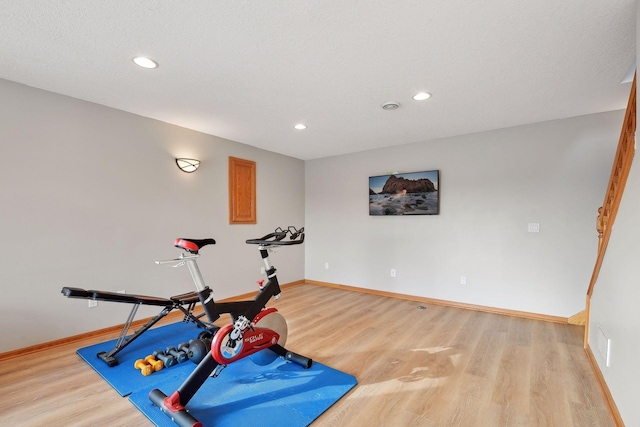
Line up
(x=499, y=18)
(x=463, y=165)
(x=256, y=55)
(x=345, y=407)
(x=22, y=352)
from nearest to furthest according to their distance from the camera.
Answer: (x=499, y=18) → (x=345, y=407) → (x=256, y=55) → (x=22, y=352) → (x=463, y=165)

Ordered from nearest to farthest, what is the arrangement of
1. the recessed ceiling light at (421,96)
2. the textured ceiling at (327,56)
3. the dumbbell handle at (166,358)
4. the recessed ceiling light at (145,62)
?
the textured ceiling at (327,56)
the recessed ceiling light at (145,62)
the dumbbell handle at (166,358)
the recessed ceiling light at (421,96)

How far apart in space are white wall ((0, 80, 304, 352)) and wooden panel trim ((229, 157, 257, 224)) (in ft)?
0.37

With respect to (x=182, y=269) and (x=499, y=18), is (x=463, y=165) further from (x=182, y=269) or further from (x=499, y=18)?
(x=182, y=269)

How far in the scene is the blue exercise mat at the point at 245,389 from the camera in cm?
184

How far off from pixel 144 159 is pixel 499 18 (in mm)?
3677

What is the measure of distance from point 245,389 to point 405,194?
3562mm

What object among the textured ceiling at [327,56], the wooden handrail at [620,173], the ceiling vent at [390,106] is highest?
the textured ceiling at [327,56]

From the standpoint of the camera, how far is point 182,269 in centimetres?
385

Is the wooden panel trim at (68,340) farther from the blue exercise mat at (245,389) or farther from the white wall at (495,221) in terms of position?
the white wall at (495,221)

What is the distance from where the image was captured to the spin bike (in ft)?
6.05

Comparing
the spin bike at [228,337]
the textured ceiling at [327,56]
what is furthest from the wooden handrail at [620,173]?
the spin bike at [228,337]

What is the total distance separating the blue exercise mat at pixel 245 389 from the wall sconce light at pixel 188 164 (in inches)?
86.0

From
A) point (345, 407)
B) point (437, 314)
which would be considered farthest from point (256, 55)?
point (437, 314)

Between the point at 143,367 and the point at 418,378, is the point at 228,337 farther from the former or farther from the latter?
the point at 418,378
